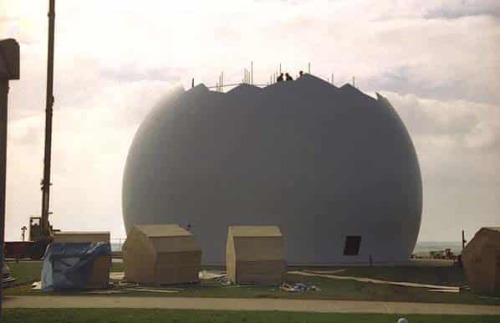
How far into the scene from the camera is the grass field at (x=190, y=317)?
13.9 meters

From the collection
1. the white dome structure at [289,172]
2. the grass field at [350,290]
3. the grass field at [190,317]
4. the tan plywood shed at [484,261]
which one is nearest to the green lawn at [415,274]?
the grass field at [350,290]

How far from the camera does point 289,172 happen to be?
38281mm

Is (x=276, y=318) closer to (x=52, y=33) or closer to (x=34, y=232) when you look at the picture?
(x=34, y=232)

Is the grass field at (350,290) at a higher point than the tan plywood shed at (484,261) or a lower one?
lower

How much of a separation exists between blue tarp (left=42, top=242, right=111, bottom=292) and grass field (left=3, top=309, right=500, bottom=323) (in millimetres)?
6760

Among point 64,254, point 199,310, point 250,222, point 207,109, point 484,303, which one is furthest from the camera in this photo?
point 207,109

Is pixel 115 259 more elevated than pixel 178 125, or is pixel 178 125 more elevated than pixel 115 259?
pixel 178 125

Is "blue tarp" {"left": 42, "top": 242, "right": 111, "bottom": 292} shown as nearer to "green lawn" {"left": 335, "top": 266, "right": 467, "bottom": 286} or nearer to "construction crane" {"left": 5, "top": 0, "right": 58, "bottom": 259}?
"green lawn" {"left": 335, "top": 266, "right": 467, "bottom": 286}

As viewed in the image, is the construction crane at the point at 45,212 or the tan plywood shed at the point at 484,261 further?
the construction crane at the point at 45,212

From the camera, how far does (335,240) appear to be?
38469 millimetres

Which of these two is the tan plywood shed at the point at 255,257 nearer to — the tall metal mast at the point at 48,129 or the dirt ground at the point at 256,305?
the dirt ground at the point at 256,305

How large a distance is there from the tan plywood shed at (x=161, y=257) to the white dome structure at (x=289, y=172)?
40.1ft

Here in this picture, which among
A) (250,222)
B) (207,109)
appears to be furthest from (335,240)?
(207,109)

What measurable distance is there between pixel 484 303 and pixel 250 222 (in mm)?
20284
